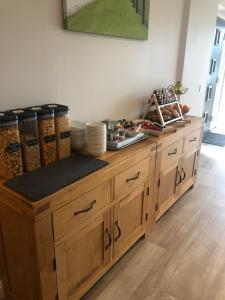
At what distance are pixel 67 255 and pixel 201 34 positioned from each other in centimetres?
297

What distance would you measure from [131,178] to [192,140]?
1.09 meters

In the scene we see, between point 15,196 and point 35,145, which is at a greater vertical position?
point 35,145

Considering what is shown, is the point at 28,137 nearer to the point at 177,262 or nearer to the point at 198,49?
the point at 177,262

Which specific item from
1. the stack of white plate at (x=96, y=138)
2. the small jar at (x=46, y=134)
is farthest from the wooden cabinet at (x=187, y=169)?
the small jar at (x=46, y=134)

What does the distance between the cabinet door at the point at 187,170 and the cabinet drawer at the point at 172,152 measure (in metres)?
0.16

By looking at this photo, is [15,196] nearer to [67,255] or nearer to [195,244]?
[67,255]

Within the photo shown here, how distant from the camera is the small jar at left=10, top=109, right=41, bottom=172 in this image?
122 cm

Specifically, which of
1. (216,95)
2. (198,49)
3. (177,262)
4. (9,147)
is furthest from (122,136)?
(216,95)

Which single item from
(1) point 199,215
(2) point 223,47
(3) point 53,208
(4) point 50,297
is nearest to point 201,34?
(2) point 223,47

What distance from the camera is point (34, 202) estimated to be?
1.00 meters

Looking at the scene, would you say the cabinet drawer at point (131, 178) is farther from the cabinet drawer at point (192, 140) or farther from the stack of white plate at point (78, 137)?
the cabinet drawer at point (192, 140)

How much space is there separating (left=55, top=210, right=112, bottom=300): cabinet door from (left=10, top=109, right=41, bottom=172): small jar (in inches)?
16.9

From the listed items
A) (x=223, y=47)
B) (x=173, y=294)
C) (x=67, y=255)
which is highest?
(x=223, y=47)

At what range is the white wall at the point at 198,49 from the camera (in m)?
2.79
